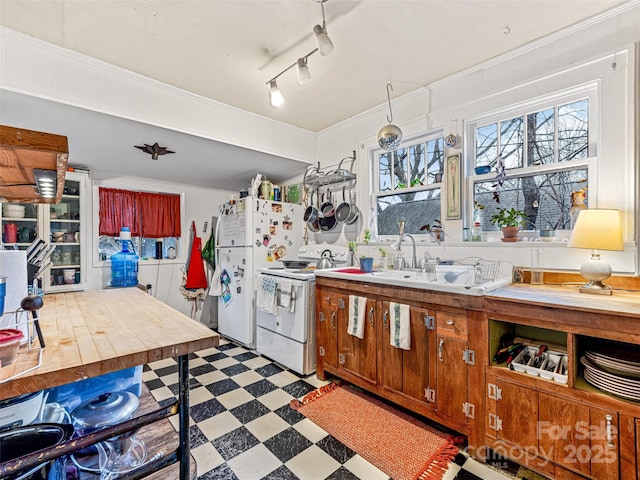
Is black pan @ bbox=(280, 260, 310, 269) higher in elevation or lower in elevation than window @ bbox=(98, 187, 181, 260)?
lower

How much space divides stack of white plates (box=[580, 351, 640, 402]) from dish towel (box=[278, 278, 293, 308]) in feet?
6.48

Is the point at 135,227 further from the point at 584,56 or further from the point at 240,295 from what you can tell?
the point at 584,56

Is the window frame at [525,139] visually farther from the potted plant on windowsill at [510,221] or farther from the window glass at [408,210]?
the window glass at [408,210]

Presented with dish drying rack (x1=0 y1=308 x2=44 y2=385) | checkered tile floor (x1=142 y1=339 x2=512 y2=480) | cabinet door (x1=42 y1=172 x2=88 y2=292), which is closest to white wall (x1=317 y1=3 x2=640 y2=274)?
checkered tile floor (x1=142 y1=339 x2=512 y2=480)

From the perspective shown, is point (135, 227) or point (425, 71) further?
point (135, 227)

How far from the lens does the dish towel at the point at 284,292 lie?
105 inches

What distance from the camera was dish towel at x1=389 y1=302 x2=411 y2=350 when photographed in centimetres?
191

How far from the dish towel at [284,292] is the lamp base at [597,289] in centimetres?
199

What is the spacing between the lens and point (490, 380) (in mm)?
1597

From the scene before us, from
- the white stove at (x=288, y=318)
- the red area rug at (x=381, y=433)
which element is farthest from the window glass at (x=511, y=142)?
the red area rug at (x=381, y=433)

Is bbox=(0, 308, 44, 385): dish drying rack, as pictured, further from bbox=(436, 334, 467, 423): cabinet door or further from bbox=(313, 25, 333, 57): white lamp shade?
bbox=(436, 334, 467, 423): cabinet door

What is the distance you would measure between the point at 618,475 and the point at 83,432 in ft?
6.82

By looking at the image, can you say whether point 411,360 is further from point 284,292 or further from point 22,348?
point 22,348

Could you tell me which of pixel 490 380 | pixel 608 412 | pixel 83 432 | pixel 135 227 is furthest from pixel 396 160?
pixel 135 227
